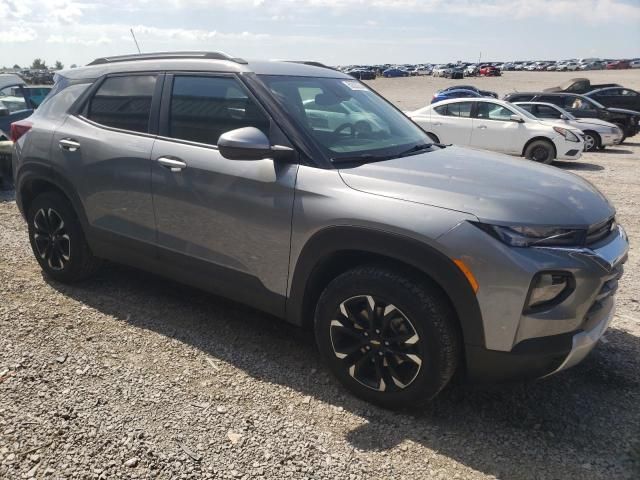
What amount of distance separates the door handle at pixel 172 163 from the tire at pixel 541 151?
10.2m

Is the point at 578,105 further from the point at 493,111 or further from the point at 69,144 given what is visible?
the point at 69,144

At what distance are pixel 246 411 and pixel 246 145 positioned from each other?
1434 millimetres

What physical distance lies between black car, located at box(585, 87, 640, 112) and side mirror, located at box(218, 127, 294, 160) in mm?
20136

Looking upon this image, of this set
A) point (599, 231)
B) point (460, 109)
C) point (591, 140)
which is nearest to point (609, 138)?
point (591, 140)

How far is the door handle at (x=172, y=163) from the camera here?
3.33 meters

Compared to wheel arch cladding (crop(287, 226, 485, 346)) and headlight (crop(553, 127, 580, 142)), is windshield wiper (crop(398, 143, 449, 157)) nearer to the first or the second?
wheel arch cladding (crop(287, 226, 485, 346))

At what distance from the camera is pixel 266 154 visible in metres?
2.89

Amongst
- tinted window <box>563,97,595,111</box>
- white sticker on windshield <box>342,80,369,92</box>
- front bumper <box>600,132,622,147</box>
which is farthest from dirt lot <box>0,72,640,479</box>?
tinted window <box>563,97,595,111</box>

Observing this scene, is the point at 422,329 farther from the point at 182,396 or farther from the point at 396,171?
the point at 182,396

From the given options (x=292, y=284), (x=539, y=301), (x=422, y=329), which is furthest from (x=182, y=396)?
(x=539, y=301)

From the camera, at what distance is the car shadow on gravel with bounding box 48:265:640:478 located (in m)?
2.57

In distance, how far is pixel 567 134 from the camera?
1173 centimetres

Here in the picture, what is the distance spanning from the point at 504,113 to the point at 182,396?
11.1 meters

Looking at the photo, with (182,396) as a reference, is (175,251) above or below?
above
